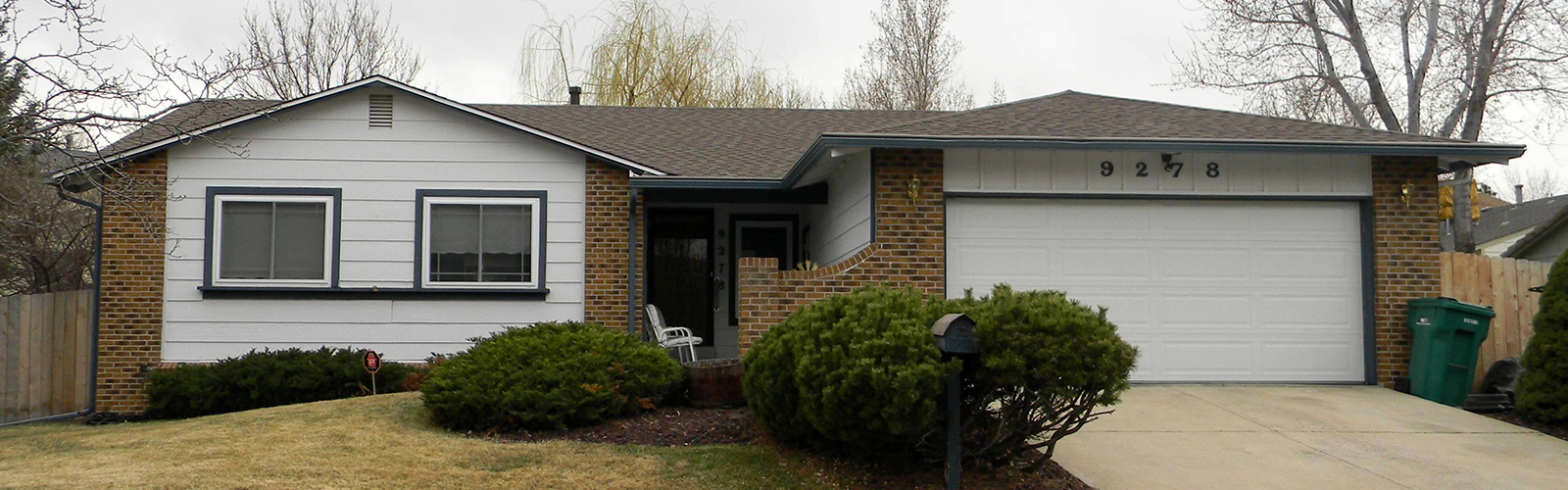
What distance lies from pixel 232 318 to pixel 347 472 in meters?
5.62

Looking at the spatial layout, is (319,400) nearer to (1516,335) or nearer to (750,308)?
(750,308)

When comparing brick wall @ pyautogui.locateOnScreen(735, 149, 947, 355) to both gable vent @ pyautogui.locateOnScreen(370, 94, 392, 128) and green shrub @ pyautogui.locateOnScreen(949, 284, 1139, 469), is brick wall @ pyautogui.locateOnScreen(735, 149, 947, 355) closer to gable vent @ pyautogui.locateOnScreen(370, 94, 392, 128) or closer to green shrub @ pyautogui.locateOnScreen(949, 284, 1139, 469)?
green shrub @ pyautogui.locateOnScreen(949, 284, 1139, 469)

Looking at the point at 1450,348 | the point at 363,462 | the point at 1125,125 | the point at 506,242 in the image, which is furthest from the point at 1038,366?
the point at 506,242

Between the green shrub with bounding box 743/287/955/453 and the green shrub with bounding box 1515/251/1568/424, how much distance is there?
205 inches

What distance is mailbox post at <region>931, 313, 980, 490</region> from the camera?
19.9 ft

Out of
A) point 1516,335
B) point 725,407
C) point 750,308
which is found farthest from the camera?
point 1516,335

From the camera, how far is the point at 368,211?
37.1ft

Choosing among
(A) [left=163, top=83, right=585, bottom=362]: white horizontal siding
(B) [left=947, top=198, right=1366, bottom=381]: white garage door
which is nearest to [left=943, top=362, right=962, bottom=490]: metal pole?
(B) [left=947, top=198, right=1366, bottom=381]: white garage door

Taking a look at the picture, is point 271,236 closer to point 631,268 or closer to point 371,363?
point 371,363

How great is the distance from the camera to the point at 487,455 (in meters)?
6.92

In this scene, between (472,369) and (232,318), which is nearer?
(472,369)

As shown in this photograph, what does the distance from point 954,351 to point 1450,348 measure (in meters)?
6.00

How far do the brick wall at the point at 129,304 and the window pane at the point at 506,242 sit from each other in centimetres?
305

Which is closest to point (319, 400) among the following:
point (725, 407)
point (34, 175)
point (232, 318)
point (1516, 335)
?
point (232, 318)
